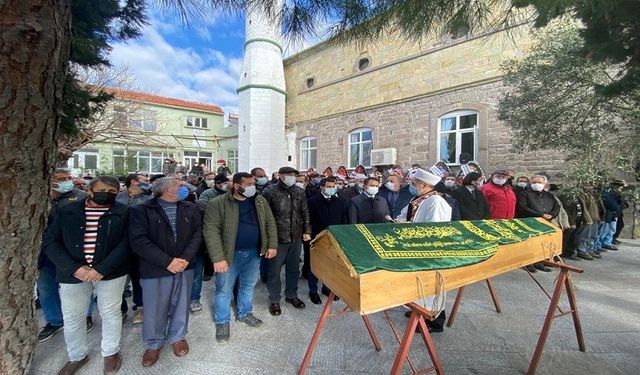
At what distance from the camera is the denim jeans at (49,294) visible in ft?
10.3

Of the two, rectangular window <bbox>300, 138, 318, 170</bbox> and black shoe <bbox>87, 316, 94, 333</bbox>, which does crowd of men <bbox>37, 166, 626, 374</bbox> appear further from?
rectangular window <bbox>300, 138, 318, 170</bbox>

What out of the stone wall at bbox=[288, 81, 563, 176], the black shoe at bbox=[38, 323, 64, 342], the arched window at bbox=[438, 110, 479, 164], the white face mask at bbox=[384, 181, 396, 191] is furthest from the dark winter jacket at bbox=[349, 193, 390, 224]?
the arched window at bbox=[438, 110, 479, 164]

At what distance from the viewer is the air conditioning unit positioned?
39.9 feet

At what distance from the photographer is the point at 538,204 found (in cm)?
566

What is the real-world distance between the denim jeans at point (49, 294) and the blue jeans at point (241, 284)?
1352 mm

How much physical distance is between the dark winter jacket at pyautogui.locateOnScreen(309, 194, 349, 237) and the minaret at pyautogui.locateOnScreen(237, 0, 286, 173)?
33.5 feet

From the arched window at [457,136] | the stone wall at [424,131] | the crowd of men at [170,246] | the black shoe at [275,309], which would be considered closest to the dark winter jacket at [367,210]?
the crowd of men at [170,246]

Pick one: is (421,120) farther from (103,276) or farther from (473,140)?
(103,276)

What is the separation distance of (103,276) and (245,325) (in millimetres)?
1560

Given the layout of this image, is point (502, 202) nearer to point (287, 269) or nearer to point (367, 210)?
point (367, 210)

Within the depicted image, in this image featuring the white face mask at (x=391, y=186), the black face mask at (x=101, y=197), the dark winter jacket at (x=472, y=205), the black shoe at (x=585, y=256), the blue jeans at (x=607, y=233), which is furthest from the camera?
the blue jeans at (x=607, y=233)

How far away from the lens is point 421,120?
11523mm

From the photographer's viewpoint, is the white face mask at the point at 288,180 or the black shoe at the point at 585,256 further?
the black shoe at the point at 585,256

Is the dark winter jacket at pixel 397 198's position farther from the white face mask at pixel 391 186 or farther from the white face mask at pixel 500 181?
the white face mask at pixel 500 181
